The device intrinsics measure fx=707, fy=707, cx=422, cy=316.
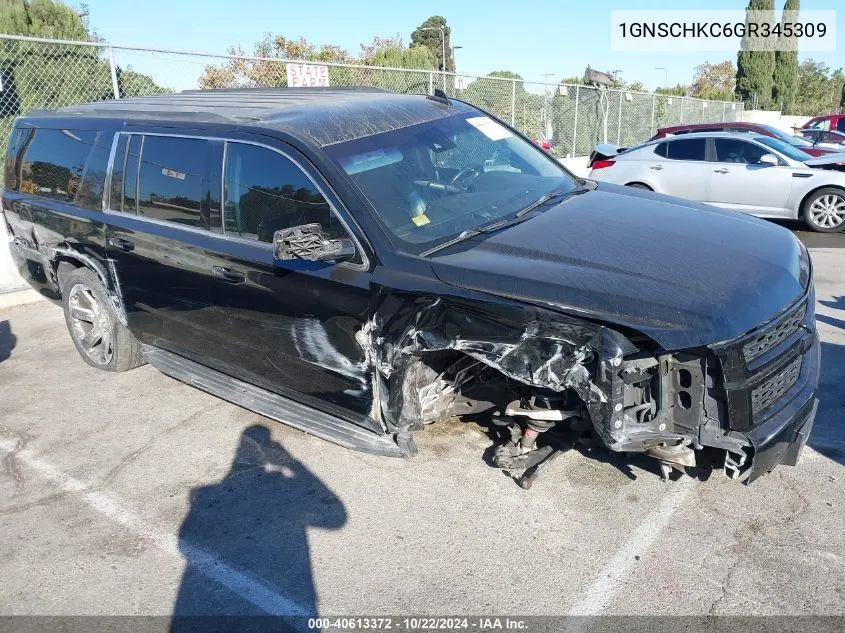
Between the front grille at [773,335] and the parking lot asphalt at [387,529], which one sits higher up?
the front grille at [773,335]

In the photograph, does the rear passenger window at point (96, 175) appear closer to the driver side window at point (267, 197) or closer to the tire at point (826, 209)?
the driver side window at point (267, 197)

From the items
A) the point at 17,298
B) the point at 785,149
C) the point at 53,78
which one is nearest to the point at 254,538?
the point at 17,298

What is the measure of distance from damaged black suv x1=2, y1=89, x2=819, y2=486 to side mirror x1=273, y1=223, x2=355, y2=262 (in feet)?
0.04

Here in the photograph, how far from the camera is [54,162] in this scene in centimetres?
529

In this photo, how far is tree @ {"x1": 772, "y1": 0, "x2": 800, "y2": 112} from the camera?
151 feet

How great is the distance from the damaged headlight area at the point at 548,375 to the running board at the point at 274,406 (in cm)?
16

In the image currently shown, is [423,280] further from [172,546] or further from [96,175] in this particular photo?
[96,175]

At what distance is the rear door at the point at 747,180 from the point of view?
34.3 feet

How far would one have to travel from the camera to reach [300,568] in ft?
10.4

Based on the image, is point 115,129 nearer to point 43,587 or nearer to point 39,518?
point 39,518

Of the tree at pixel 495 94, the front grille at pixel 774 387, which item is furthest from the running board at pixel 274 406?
the tree at pixel 495 94

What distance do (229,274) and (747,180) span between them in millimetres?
9090

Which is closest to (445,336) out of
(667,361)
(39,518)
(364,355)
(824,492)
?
(364,355)

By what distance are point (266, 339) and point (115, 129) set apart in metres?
2.00
